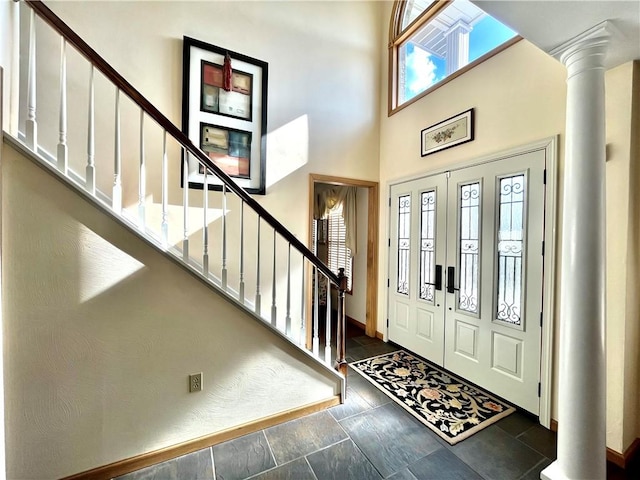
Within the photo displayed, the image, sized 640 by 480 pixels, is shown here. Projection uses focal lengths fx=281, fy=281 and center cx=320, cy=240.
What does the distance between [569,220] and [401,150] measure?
87.4 inches

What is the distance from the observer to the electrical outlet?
5.84 feet

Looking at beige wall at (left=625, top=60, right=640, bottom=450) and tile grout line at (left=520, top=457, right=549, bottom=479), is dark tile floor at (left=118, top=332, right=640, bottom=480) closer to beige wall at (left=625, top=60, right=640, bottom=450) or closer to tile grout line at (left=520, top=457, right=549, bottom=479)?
tile grout line at (left=520, top=457, right=549, bottom=479)

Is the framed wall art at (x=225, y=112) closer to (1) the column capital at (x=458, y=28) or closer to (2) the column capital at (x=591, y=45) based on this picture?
(1) the column capital at (x=458, y=28)

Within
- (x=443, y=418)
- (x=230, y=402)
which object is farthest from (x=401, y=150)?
(x=230, y=402)

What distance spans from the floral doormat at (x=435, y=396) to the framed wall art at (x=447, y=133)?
230cm

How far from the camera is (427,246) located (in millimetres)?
3059

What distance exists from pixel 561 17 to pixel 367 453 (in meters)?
2.59

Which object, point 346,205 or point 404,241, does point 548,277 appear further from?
point 346,205

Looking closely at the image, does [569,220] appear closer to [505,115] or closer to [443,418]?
[505,115]

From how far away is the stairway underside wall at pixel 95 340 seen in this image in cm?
141

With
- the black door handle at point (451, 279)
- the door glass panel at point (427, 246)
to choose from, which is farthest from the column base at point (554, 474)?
the door glass panel at point (427, 246)

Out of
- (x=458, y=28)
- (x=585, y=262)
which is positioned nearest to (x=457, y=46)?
(x=458, y=28)

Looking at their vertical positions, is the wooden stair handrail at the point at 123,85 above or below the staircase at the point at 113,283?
above

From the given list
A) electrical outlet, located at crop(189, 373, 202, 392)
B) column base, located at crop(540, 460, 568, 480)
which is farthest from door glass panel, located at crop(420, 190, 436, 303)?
electrical outlet, located at crop(189, 373, 202, 392)
